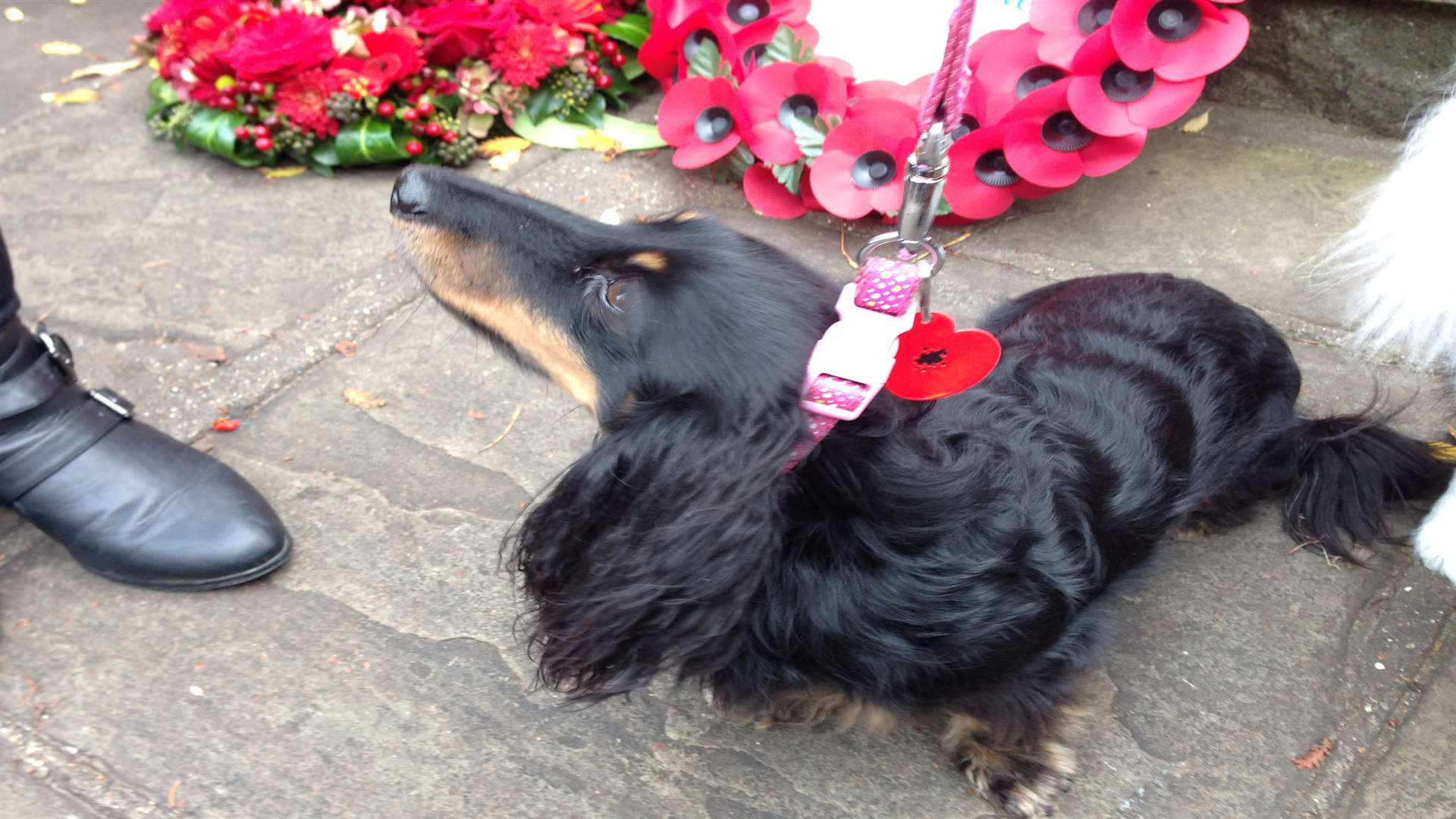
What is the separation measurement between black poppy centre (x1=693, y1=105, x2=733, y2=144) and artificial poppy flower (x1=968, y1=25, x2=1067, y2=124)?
0.76 metres

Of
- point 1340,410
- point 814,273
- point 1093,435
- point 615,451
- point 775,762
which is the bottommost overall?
point 775,762

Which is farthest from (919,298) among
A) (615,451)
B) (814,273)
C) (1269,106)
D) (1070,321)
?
(1269,106)

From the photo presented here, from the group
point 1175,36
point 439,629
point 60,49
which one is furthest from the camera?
point 60,49

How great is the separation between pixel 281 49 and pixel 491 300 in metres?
2.11

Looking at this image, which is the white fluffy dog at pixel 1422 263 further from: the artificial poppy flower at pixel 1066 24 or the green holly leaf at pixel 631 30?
the green holly leaf at pixel 631 30

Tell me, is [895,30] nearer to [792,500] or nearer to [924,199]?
[924,199]

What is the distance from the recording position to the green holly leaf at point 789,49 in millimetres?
3223

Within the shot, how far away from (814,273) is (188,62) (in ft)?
8.92

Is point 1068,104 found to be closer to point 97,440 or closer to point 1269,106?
point 1269,106

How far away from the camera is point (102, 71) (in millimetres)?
3867

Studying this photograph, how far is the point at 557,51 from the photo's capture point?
3.46 meters

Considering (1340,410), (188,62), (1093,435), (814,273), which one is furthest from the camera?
(188,62)

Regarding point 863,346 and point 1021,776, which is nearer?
point 863,346

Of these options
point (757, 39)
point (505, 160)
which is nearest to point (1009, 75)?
point (757, 39)
